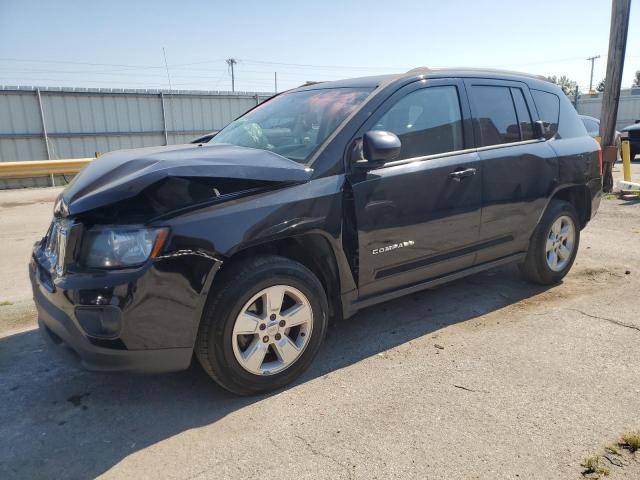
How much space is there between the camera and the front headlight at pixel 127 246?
2576 millimetres

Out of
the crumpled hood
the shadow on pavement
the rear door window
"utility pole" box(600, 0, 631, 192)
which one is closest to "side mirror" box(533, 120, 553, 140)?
the rear door window

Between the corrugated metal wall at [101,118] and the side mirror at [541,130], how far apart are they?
50.3 feet

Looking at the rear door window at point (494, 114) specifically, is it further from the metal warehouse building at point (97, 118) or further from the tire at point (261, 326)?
the metal warehouse building at point (97, 118)

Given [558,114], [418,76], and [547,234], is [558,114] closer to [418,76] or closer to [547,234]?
[547,234]

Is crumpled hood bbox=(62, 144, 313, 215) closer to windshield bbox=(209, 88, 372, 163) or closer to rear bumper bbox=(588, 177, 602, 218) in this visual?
windshield bbox=(209, 88, 372, 163)

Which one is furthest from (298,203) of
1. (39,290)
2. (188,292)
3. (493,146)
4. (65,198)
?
(493,146)

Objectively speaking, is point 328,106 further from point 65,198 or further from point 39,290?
point 39,290

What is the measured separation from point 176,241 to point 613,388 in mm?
2629

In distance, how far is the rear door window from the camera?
402 cm

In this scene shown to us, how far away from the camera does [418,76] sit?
372 centimetres

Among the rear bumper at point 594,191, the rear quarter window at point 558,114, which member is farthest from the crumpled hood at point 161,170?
the rear bumper at point 594,191

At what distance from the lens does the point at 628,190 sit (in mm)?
9164

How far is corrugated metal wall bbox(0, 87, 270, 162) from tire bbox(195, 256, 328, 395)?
15.3 meters

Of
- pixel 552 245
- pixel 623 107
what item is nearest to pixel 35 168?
pixel 552 245
